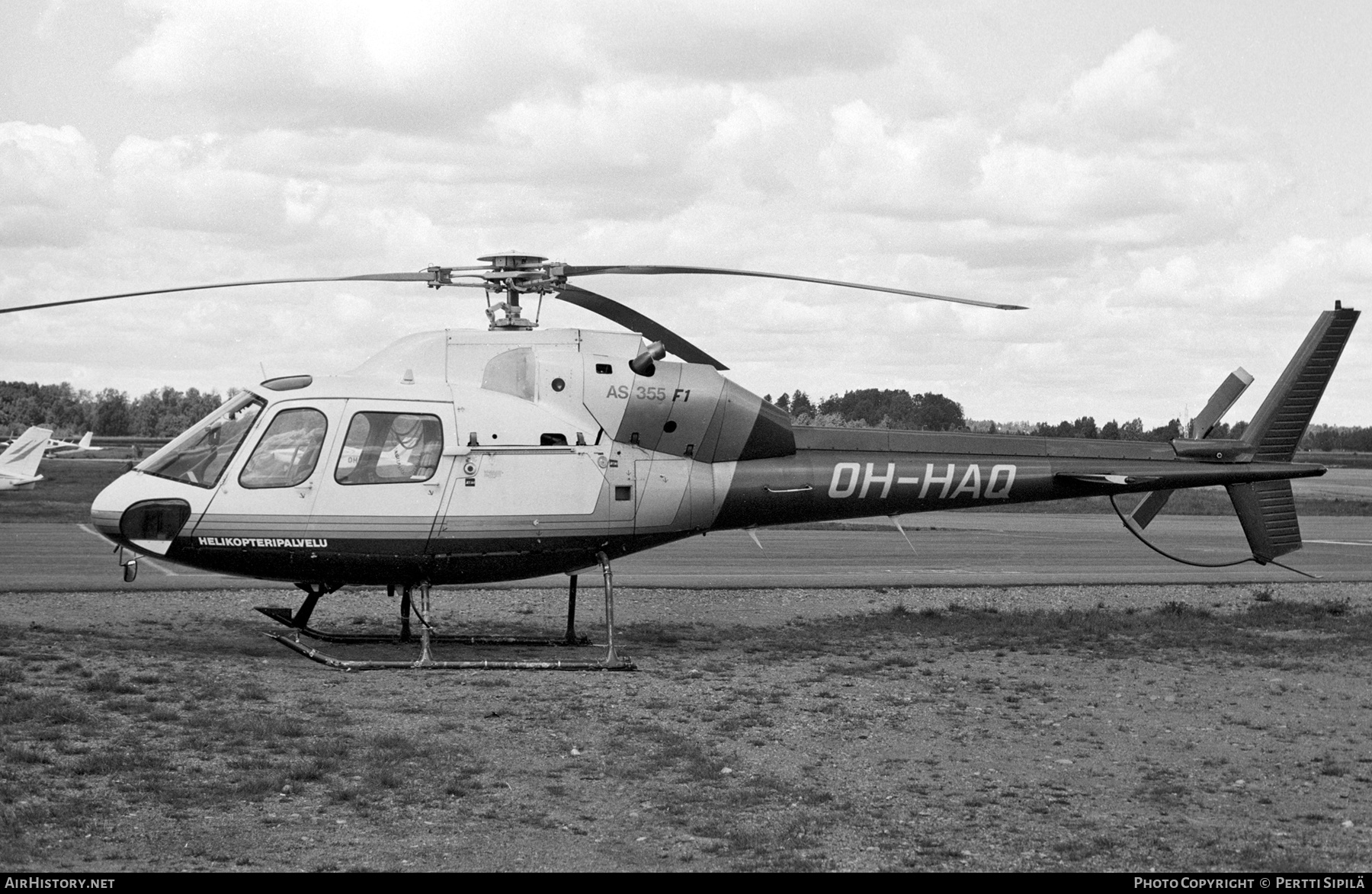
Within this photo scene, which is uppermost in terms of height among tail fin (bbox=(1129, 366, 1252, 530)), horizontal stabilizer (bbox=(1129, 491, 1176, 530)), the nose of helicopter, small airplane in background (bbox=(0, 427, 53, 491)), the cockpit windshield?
tail fin (bbox=(1129, 366, 1252, 530))

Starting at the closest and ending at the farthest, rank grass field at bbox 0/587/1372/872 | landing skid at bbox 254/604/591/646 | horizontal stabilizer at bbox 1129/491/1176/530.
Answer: grass field at bbox 0/587/1372/872 → landing skid at bbox 254/604/591/646 → horizontal stabilizer at bbox 1129/491/1176/530

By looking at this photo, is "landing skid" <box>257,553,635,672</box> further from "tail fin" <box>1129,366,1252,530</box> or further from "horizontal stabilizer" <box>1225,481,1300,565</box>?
"horizontal stabilizer" <box>1225,481,1300,565</box>

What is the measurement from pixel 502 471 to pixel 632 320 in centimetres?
220

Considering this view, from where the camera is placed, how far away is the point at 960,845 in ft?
26.3

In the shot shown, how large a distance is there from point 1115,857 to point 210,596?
14.3 meters

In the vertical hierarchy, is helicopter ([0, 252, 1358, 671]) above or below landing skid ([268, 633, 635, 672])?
above

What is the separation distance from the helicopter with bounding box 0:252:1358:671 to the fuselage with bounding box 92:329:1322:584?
0.8 inches

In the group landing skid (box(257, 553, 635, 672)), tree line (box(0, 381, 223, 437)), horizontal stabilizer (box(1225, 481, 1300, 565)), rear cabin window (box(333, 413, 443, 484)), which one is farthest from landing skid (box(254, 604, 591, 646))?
tree line (box(0, 381, 223, 437))

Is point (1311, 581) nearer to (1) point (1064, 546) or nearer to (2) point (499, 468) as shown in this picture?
(1) point (1064, 546)

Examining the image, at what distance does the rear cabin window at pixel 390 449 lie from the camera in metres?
13.6

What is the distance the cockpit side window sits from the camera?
1352 cm

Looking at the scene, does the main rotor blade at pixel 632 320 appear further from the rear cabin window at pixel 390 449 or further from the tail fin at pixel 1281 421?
the tail fin at pixel 1281 421

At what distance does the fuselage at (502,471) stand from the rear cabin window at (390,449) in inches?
0.7

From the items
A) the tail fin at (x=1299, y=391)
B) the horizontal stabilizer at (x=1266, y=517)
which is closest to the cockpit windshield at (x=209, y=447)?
the horizontal stabilizer at (x=1266, y=517)
